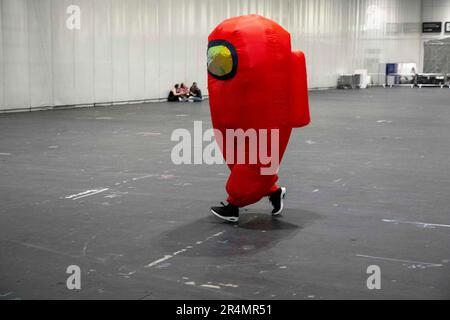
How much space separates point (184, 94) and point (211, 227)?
757 inches

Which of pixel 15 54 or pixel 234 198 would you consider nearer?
pixel 234 198

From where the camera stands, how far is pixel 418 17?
45656 millimetres

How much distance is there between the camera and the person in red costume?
5.44 meters

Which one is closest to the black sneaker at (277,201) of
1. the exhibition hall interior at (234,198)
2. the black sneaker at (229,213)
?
the exhibition hall interior at (234,198)

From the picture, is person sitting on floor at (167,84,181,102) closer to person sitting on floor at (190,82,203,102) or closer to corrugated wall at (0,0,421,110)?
→ corrugated wall at (0,0,421,110)

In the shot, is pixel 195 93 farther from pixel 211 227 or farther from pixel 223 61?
pixel 211 227

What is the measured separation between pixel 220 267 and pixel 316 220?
168 centimetres

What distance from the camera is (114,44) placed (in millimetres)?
21672

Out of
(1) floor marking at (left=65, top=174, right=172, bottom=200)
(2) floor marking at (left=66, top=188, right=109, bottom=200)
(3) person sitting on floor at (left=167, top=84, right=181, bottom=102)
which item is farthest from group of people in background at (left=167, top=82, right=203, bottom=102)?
(2) floor marking at (left=66, top=188, right=109, bottom=200)

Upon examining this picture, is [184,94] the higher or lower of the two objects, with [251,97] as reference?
higher

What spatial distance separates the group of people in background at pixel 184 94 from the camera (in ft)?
79.0

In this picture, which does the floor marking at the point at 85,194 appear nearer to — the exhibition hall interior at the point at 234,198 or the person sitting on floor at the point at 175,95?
the exhibition hall interior at the point at 234,198

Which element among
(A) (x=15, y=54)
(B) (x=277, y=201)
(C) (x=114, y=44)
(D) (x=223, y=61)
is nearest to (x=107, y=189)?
(B) (x=277, y=201)

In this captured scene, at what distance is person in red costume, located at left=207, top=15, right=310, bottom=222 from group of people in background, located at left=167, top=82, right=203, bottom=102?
1848cm
